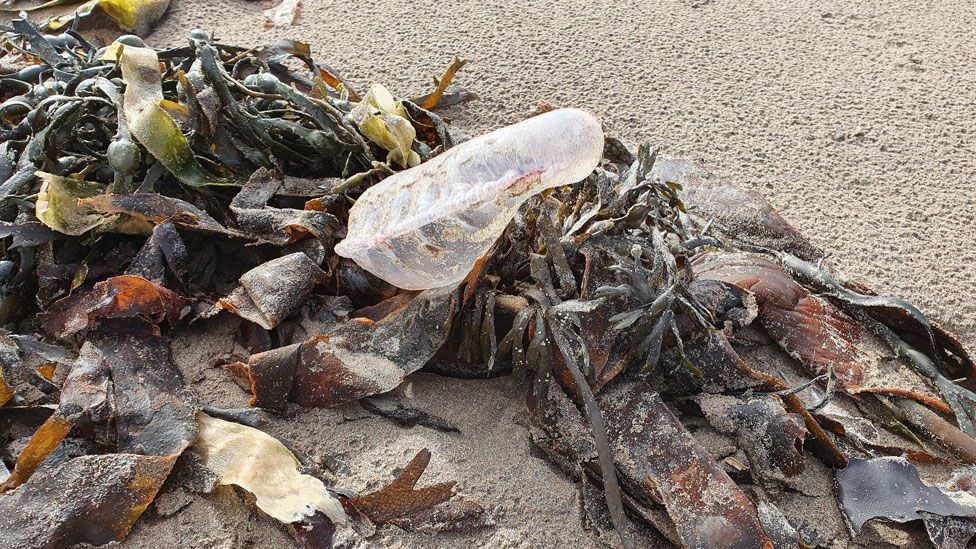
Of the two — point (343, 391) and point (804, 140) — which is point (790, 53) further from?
point (343, 391)

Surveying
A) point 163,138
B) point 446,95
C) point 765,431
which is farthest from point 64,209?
point 765,431

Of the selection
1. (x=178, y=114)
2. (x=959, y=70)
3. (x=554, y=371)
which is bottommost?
(x=554, y=371)

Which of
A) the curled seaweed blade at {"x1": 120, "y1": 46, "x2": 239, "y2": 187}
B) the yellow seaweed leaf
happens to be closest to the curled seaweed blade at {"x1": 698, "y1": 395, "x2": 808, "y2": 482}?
the curled seaweed blade at {"x1": 120, "y1": 46, "x2": 239, "y2": 187}

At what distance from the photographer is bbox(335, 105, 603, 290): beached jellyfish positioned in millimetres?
1004

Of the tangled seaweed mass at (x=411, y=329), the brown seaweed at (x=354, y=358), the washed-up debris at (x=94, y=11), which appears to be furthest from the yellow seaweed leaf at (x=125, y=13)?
the brown seaweed at (x=354, y=358)

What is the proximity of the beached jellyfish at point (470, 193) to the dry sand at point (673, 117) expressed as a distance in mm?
255

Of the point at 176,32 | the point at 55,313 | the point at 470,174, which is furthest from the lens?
the point at 176,32

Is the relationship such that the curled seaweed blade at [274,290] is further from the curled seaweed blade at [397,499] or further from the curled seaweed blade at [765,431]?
the curled seaweed blade at [765,431]

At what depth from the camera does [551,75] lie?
6.98 ft

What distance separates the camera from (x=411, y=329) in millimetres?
1182

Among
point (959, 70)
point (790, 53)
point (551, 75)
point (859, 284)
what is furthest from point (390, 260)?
point (959, 70)

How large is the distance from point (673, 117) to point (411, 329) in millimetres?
1155

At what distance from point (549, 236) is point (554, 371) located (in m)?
0.23

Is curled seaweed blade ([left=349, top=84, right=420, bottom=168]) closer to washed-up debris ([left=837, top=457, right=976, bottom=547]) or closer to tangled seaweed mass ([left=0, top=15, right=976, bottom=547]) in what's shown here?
tangled seaweed mass ([left=0, top=15, right=976, bottom=547])
